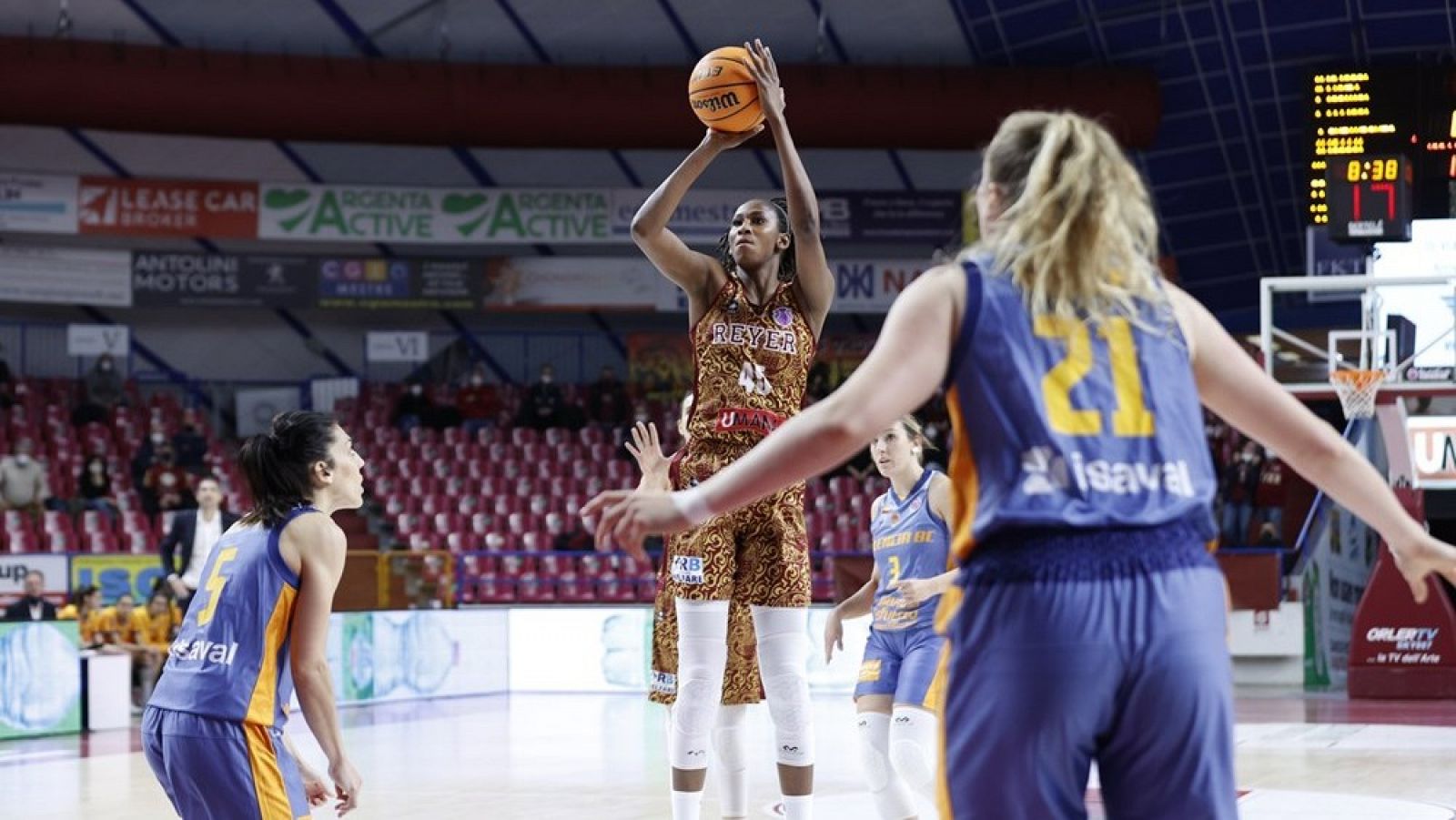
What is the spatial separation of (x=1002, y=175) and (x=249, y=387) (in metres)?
27.7

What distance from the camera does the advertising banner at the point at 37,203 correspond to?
26422mm

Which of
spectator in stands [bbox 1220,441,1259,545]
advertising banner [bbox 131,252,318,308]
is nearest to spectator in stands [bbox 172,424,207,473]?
advertising banner [bbox 131,252,318,308]

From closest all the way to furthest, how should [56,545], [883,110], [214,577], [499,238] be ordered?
[214,577], [56,545], [883,110], [499,238]

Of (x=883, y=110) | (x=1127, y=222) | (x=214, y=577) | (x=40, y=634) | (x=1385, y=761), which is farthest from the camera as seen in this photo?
(x=883, y=110)

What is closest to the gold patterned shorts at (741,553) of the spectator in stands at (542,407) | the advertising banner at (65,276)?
the spectator in stands at (542,407)

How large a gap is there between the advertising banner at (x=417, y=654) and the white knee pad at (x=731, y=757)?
11.2 m

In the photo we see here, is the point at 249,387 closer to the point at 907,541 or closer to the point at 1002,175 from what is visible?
the point at 907,541

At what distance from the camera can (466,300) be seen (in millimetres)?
28859

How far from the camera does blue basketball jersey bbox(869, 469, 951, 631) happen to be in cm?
731

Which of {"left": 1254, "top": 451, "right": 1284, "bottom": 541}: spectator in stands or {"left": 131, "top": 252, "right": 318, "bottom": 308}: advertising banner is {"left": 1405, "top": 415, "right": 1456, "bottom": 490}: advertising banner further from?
{"left": 131, "top": 252, "right": 318, "bottom": 308}: advertising banner

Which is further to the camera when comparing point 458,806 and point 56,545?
point 56,545

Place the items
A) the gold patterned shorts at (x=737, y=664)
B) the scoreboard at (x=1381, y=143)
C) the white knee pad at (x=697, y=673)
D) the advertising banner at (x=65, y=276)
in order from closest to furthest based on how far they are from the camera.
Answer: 1. the white knee pad at (x=697, y=673)
2. the gold patterned shorts at (x=737, y=664)
3. the scoreboard at (x=1381, y=143)
4. the advertising banner at (x=65, y=276)

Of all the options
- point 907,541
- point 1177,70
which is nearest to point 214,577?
point 907,541

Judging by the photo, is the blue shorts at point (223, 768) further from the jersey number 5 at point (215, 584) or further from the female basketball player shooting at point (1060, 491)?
the female basketball player shooting at point (1060, 491)
